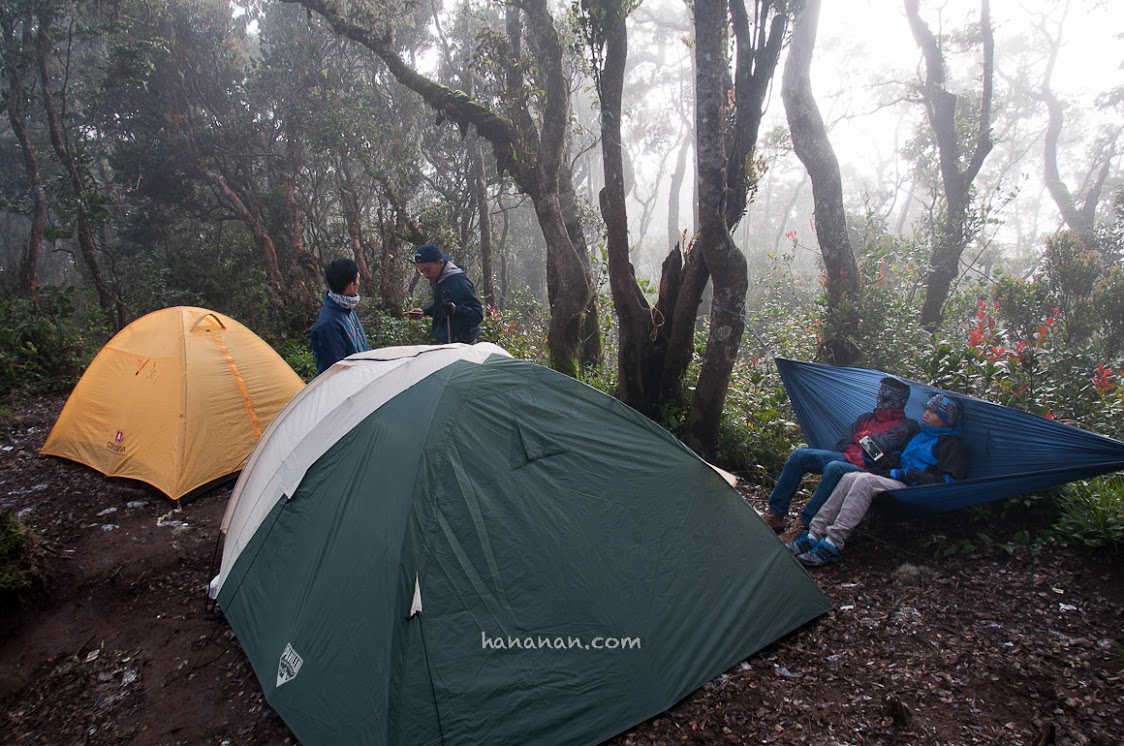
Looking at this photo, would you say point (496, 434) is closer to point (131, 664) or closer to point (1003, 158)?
point (131, 664)

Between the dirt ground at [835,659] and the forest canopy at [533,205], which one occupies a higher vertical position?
the forest canopy at [533,205]

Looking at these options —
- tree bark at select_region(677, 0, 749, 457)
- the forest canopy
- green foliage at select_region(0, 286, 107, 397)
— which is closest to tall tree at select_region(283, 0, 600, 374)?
the forest canopy

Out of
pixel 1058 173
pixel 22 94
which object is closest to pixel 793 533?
pixel 22 94

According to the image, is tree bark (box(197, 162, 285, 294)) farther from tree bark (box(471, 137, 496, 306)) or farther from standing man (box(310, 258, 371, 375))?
standing man (box(310, 258, 371, 375))

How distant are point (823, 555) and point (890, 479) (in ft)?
1.92

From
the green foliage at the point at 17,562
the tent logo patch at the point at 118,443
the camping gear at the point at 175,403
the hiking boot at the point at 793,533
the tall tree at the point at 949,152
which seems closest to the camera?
the green foliage at the point at 17,562

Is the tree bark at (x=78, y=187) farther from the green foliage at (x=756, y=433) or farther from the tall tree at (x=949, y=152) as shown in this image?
the tall tree at (x=949, y=152)

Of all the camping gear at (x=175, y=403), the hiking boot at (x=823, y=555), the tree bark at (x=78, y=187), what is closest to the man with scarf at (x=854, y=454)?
the hiking boot at (x=823, y=555)

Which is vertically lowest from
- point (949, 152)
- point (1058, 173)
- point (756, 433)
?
point (756, 433)

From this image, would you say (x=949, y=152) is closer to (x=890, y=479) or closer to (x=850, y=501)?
(x=890, y=479)

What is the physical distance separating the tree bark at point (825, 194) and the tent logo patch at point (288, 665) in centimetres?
655

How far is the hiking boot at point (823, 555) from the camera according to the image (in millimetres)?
3301

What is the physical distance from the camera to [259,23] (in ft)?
50.3

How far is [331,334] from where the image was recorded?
4.08 meters
